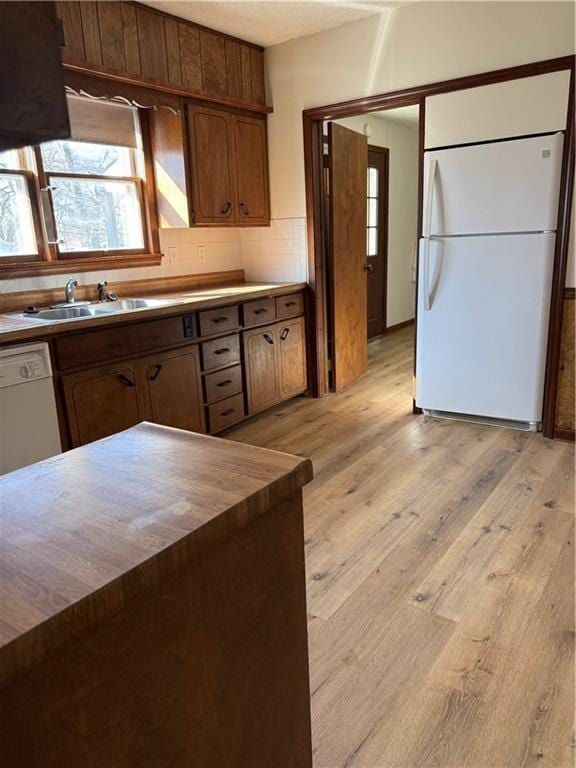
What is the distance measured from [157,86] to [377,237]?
3.48 m

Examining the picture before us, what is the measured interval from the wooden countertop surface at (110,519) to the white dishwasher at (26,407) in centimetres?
143

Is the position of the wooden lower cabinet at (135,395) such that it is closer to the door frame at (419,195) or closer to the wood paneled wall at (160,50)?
the door frame at (419,195)

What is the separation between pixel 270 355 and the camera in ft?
12.1

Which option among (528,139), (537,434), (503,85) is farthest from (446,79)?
(537,434)

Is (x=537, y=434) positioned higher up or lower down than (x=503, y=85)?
lower down

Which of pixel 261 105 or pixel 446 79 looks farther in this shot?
pixel 261 105

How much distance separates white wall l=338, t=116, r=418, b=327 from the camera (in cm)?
611

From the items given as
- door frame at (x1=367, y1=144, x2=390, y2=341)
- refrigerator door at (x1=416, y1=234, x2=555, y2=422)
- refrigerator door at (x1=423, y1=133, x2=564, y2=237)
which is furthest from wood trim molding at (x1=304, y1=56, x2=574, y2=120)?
door frame at (x1=367, y1=144, x2=390, y2=341)

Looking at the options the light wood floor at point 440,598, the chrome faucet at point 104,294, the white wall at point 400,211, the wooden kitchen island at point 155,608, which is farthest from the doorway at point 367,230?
the wooden kitchen island at point 155,608

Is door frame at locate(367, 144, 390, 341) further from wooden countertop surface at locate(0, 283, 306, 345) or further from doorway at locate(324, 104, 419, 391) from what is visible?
wooden countertop surface at locate(0, 283, 306, 345)

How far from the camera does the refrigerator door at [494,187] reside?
291 cm

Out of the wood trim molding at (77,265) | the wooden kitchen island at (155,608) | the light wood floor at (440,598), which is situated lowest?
the light wood floor at (440,598)

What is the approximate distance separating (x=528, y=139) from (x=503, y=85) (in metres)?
0.33

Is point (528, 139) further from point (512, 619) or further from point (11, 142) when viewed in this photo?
point (11, 142)
